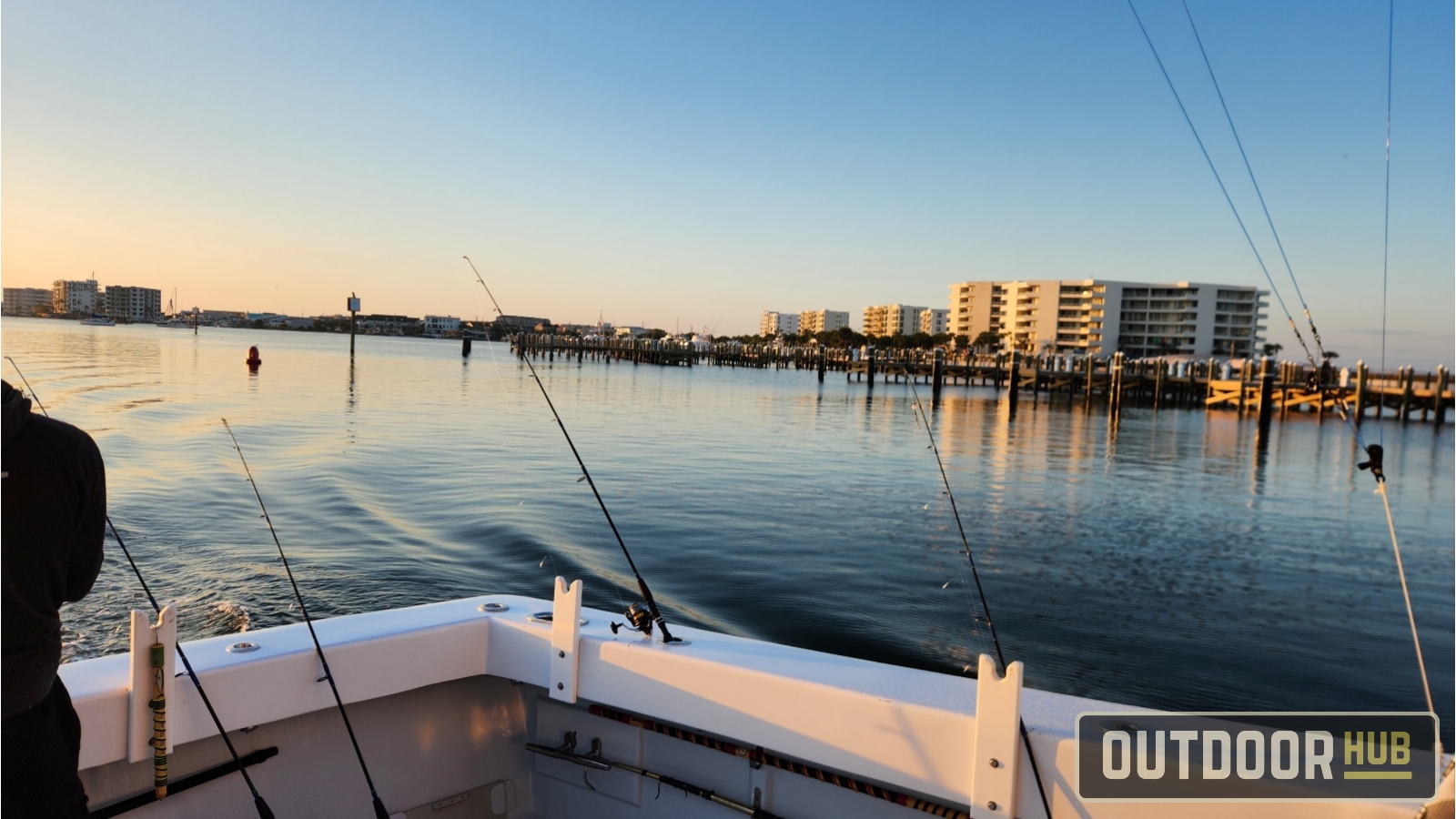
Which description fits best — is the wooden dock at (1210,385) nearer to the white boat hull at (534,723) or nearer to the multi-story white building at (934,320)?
the white boat hull at (534,723)

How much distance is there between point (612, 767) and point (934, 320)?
176533 millimetres

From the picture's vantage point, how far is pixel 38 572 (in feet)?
5.48

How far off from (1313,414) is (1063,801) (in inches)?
1904

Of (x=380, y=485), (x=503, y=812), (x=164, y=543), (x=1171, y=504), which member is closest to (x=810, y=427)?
(x=1171, y=504)

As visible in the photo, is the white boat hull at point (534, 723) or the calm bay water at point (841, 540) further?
the calm bay water at point (841, 540)

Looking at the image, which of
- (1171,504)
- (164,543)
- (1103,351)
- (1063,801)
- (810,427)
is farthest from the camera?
(1103,351)

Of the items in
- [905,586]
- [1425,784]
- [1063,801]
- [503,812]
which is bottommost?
[905,586]

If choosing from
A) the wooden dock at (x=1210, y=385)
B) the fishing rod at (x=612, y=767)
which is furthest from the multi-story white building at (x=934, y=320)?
the fishing rod at (x=612, y=767)

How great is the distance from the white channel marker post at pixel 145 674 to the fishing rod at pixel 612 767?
1.23 m

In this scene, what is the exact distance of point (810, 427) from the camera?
26.5 m

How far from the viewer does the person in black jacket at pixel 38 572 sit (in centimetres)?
162

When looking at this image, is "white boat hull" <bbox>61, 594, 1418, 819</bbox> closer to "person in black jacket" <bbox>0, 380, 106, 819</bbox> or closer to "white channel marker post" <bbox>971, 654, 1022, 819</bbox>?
"white channel marker post" <bbox>971, 654, 1022, 819</bbox>

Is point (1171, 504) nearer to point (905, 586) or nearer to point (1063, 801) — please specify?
point (905, 586)

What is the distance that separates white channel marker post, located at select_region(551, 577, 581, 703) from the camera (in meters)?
2.79
